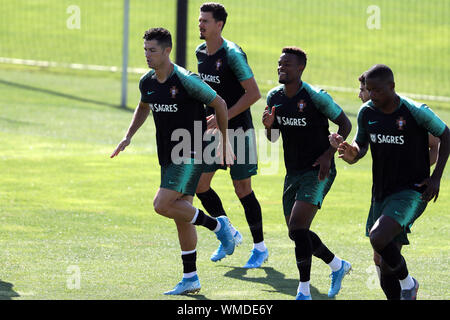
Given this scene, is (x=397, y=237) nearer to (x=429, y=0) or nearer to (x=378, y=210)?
(x=378, y=210)

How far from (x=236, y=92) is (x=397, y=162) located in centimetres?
270

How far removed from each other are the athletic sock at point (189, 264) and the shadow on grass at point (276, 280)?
74 centimetres

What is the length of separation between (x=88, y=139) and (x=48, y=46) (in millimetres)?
16205

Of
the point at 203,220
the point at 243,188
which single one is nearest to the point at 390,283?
the point at 203,220

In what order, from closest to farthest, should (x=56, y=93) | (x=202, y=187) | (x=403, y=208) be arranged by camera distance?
(x=403, y=208), (x=202, y=187), (x=56, y=93)

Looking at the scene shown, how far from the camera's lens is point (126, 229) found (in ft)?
35.7

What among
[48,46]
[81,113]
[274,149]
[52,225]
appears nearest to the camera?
[52,225]

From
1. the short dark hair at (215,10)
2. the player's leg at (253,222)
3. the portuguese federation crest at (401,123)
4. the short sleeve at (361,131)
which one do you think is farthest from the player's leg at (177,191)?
the short dark hair at (215,10)

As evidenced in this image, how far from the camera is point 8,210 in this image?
11586 mm

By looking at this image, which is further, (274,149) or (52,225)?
(274,149)

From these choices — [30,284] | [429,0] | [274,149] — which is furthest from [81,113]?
[429,0]

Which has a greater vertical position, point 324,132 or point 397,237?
point 324,132

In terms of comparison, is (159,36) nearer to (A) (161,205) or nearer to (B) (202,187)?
(A) (161,205)

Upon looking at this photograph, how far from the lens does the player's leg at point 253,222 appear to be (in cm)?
948
